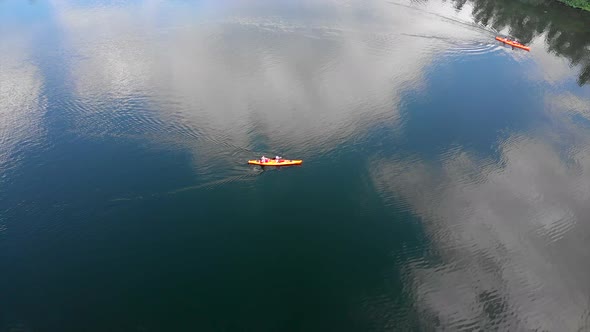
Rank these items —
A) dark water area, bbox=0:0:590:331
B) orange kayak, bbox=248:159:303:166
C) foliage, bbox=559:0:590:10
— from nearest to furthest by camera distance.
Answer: dark water area, bbox=0:0:590:331 < orange kayak, bbox=248:159:303:166 < foliage, bbox=559:0:590:10

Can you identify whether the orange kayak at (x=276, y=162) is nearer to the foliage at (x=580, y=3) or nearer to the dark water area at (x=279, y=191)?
the dark water area at (x=279, y=191)

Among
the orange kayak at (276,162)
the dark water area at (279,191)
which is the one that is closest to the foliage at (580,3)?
the dark water area at (279,191)

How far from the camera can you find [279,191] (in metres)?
27.7

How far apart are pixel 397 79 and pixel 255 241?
2595 centimetres

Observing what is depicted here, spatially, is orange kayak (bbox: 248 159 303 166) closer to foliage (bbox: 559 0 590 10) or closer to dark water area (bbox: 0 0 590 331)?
dark water area (bbox: 0 0 590 331)

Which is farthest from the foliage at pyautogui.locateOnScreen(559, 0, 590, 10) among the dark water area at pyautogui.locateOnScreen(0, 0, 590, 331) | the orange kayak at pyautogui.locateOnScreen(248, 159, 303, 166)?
the orange kayak at pyautogui.locateOnScreen(248, 159, 303, 166)

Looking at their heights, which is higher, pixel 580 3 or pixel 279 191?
pixel 580 3

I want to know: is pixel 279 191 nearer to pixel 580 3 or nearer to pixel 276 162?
pixel 276 162

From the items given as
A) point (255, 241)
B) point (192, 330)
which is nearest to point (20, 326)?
point (192, 330)

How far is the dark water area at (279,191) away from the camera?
21.3 m

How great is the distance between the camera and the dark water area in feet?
69.8

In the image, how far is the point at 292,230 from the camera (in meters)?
25.1

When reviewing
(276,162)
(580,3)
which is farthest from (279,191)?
(580,3)

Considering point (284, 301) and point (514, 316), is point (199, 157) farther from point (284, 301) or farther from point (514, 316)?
point (514, 316)
